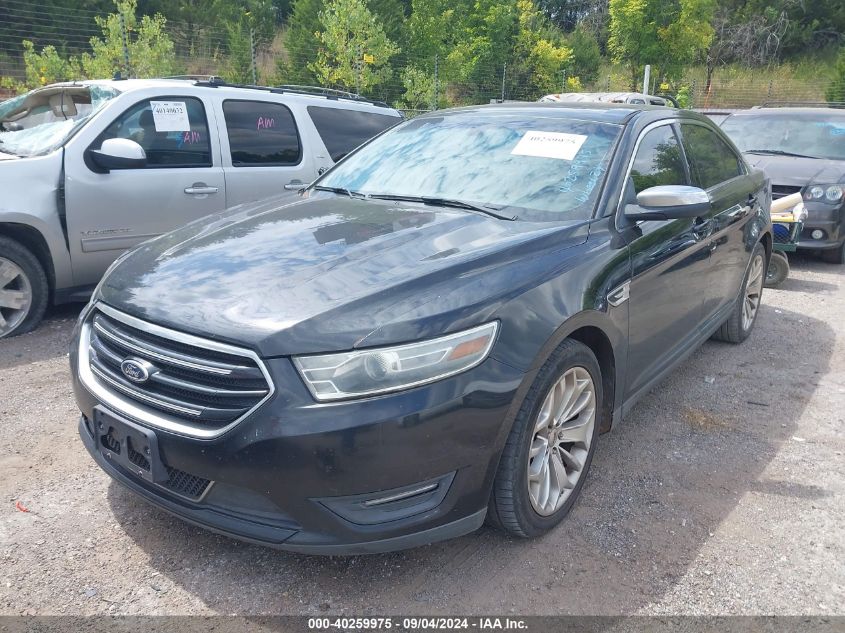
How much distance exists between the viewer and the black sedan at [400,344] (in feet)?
7.14

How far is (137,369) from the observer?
238cm

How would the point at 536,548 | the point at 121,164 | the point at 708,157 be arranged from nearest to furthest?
the point at 536,548 < the point at 708,157 < the point at 121,164

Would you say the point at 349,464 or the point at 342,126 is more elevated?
the point at 342,126

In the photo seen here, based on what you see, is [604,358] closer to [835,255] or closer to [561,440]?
[561,440]

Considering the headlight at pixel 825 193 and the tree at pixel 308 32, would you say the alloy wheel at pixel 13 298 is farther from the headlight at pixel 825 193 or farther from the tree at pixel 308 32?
the tree at pixel 308 32

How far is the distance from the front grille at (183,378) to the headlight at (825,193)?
7.60m

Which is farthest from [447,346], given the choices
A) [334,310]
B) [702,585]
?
[702,585]

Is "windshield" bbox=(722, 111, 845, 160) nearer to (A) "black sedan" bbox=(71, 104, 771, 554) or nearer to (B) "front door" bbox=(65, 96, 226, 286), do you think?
(A) "black sedan" bbox=(71, 104, 771, 554)

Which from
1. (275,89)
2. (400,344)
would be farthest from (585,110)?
(275,89)

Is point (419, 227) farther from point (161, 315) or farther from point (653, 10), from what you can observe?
point (653, 10)

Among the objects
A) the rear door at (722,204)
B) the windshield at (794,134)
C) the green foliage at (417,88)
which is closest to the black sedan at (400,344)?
the rear door at (722,204)

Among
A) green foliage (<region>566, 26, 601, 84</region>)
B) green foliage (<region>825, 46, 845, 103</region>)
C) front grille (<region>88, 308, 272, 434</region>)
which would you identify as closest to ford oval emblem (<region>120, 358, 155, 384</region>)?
front grille (<region>88, 308, 272, 434</region>)

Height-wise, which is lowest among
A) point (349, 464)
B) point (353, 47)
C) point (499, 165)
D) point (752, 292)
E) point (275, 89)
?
point (752, 292)

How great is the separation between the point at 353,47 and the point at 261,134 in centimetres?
1123
